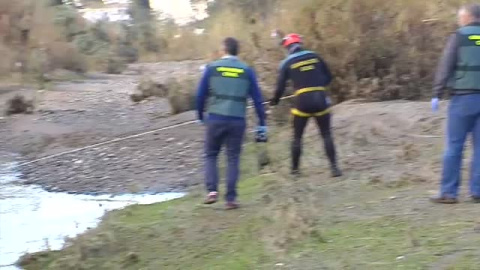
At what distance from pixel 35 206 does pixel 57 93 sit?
61.8 ft

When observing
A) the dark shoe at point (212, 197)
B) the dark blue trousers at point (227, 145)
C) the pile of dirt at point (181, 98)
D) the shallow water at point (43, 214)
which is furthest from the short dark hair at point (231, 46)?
the pile of dirt at point (181, 98)

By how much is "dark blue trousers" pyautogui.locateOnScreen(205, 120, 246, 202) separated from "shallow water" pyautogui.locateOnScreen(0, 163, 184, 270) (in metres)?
1.74

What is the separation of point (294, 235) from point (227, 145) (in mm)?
1885

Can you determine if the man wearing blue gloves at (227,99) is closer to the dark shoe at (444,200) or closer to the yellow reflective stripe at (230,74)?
the yellow reflective stripe at (230,74)

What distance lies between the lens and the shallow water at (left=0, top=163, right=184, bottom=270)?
9.99 metres

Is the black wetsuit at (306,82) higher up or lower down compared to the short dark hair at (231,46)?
lower down

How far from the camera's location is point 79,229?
10.7 meters

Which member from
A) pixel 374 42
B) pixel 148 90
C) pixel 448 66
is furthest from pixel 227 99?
pixel 148 90

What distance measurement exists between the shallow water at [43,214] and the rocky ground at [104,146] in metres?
0.53

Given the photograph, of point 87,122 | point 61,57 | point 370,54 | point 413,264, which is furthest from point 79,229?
point 61,57

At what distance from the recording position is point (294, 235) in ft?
26.5

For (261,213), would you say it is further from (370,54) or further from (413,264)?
(370,54)

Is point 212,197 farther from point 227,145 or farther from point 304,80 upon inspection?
point 304,80

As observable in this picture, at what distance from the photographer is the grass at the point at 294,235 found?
24.3 feet
